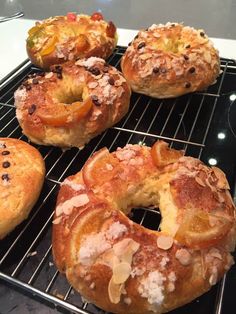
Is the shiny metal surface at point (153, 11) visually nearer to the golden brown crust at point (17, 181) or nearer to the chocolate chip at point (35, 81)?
the chocolate chip at point (35, 81)

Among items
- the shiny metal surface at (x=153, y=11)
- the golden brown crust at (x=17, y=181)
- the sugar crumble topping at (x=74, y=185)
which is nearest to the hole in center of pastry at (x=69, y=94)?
the golden brown crust at (x=17, y=181)

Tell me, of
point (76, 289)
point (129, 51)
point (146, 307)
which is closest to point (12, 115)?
point (129, 51)

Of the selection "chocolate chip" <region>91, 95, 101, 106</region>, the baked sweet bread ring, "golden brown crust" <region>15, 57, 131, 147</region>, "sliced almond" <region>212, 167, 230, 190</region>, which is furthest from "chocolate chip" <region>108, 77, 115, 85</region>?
"sliced almond" <region>212, 167, 230, 190</region>

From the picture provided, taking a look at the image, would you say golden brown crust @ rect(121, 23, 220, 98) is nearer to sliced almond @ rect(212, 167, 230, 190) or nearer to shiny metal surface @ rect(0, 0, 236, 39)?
sliced almond @ rect(212, 167, 230, 190)

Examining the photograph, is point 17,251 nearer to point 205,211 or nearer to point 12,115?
point 205,211

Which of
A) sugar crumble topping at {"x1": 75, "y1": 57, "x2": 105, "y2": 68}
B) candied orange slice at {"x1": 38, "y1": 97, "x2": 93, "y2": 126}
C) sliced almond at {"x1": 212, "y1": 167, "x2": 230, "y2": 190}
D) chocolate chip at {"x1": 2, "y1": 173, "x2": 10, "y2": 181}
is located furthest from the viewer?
sugar crumble topping at {"x1": 75, "y1": 57, "x2": 105, "y2": 68}

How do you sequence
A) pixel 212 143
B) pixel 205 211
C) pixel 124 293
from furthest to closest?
pixel 212 143, pixel 205 211, pixel 124 293

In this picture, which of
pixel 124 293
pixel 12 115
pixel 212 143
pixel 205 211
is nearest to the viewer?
pixel 124 293
